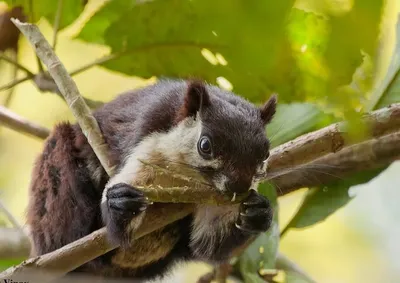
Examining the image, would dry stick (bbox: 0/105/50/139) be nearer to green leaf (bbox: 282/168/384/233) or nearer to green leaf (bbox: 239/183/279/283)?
green leaf (bbox: 239/183/279/283)

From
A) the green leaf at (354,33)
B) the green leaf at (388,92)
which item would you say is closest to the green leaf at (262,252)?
the green leaf at (388,92)

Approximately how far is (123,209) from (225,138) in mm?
311

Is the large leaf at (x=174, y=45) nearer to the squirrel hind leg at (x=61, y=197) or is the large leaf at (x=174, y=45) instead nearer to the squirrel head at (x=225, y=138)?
the squirrel head at (x=225, y=138)

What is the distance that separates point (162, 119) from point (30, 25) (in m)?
0.44

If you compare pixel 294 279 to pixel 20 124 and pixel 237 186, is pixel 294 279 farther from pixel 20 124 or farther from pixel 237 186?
pixel 20 124

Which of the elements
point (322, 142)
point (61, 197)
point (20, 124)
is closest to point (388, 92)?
point (322, 142)

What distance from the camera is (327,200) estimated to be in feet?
6.82

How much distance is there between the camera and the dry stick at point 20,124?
86.2 inches

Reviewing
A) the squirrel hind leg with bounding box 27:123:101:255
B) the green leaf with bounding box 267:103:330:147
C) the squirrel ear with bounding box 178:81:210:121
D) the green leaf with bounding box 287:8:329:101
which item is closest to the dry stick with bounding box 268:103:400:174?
the squirrel ear with bounding box 178:81:210:121

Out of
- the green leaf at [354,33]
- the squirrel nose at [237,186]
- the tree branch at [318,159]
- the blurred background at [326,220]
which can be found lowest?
the blurred background at [326,220]

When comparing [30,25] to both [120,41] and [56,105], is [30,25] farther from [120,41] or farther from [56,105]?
[56,105]

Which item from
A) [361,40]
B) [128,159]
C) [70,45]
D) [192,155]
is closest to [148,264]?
[128,159]

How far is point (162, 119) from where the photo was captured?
5.52 feet

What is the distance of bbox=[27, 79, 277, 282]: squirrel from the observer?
146cm
